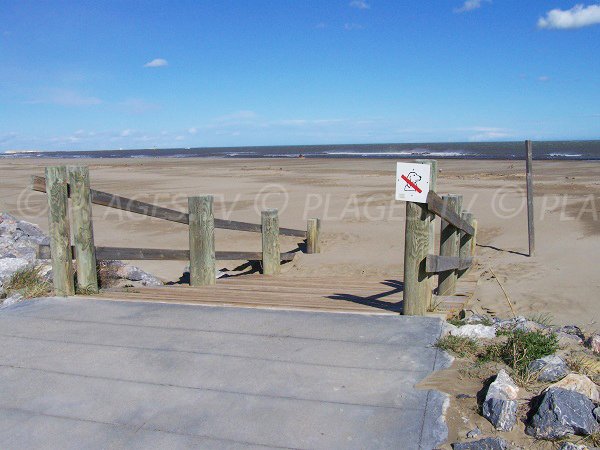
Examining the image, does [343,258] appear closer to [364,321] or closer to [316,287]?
[316,287]

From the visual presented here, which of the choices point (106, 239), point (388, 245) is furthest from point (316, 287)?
point (106, 239)

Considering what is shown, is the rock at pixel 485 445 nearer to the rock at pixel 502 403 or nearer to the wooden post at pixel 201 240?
the rock at pixel 502 403

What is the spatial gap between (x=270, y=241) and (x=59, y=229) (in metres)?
3.85

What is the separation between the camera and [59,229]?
234 inches

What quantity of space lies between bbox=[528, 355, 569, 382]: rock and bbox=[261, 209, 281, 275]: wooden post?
5.72 meters

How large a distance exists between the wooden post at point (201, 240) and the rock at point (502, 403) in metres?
4.29

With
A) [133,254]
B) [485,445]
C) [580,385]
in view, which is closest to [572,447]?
[485,445]

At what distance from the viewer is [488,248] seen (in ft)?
38.0

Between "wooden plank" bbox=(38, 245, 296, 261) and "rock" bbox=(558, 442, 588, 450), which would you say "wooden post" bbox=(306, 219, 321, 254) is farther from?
"rock" bbox=(558, 442, 588, 450)

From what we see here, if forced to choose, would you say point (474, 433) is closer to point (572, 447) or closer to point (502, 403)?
point (502, 403)

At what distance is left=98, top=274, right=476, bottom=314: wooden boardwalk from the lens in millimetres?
5586

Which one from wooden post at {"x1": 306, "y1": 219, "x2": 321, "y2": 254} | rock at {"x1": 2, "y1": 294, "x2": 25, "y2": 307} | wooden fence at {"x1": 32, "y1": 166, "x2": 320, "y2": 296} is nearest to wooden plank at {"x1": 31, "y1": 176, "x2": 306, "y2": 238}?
wooden fence at {"x1": 32, "y1": 166, "x2": 320, "y2": 296}

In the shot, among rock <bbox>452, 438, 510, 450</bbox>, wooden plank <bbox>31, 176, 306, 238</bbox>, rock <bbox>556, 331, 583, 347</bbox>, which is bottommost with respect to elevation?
rock <bbox>556, 331, 583, 347</bbox>

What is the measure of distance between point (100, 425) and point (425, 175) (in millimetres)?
2971
